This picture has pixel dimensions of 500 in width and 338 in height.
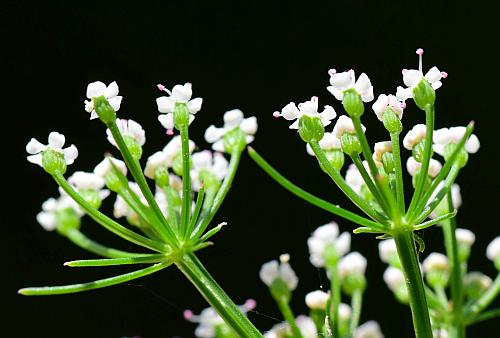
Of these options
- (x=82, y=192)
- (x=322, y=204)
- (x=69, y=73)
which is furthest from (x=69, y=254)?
(x=322, y=204)

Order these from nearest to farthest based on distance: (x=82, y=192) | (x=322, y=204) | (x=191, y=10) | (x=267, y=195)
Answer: (x=322, y=204)
(x=82, y=192)
(x=267, y=195)
(x=191, y=10)

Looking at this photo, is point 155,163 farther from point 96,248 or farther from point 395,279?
point 395,279

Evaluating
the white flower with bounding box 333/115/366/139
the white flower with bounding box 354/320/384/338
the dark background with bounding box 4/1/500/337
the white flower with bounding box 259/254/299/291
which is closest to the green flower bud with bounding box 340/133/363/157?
the white flower with bounding box 333/115/366/139

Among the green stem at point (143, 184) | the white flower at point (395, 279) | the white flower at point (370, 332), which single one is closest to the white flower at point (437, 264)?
the white flower at point (395, 279)

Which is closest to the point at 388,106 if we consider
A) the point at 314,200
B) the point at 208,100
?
the point at 314,200

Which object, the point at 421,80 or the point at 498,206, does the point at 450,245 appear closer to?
the point at 421,80

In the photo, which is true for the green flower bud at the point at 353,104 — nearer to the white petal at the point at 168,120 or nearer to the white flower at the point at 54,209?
the white petal at the point at 168,120
